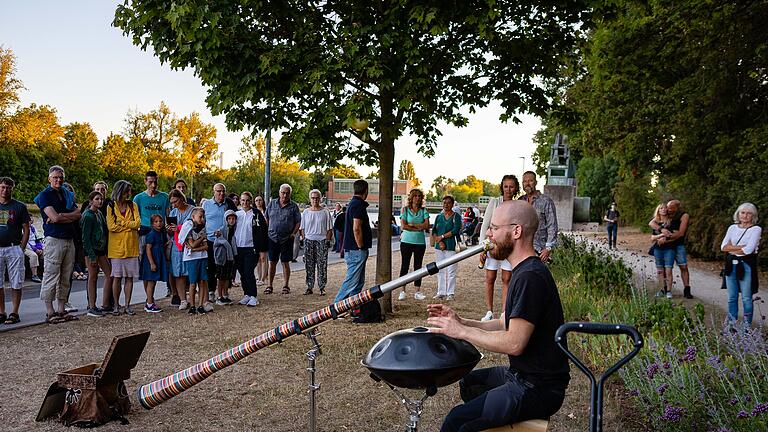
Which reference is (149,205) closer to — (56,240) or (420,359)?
(56,240)

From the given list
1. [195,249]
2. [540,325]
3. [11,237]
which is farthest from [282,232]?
[540,325]

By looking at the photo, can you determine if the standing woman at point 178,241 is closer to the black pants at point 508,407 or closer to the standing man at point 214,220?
the standing man at point 214,220

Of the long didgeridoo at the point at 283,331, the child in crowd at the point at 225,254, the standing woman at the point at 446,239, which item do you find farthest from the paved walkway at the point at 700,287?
the long didgeridoo at the point at 283,331

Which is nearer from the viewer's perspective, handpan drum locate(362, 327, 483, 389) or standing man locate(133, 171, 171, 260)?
handpan drum locate(362, 327, 483, 389)

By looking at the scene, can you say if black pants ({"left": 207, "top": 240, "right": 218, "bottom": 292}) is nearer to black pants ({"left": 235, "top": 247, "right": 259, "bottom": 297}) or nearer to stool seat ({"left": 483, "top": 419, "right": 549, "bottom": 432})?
black pants ({"left": 235, "top": 247, "right": 259, "bottom": 297})

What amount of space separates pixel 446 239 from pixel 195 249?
4465 mm

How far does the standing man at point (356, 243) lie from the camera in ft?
30.6

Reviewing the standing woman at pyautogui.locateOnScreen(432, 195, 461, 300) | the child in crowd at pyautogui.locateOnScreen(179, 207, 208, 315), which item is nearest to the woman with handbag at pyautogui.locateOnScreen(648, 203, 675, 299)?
the standing woman at pyautogui.locateOnScreen(432, 195, 461, 300)

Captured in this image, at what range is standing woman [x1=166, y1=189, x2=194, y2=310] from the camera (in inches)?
396

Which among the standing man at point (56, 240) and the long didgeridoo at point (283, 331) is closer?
the long didgeridoo at point (283, 331)

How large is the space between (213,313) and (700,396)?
7466 millimetres

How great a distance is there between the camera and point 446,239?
11.9 meters

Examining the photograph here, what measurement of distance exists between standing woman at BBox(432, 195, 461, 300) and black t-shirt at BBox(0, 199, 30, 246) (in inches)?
261

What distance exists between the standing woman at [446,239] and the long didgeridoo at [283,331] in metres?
8.01
